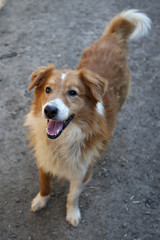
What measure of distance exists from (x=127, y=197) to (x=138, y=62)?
255 centimetres

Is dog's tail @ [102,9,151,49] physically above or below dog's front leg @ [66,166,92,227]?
above

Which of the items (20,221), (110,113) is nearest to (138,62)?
(110,113)

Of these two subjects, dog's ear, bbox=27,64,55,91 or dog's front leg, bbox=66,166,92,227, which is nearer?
dog's ear, bbox=27,64,55,91

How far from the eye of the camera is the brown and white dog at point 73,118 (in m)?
2.41

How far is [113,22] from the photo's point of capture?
3520mm

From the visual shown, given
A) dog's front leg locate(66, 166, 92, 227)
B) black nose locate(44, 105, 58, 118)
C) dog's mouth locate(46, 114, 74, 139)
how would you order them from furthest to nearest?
dog's front leg locate(66, 166, 92, 227) → dog's mouth locate(46, 114, 74, 139) → black nose locate(44, 105, 58, 118)

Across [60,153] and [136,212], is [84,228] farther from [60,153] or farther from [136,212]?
[60,153]

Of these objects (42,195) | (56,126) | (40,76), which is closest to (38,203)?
(42,195)

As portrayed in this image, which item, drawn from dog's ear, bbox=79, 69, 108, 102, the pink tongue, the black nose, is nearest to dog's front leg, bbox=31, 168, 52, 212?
the pink tongue

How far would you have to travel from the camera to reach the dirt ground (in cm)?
293

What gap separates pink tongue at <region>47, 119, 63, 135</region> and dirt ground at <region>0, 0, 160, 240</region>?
3.49ft

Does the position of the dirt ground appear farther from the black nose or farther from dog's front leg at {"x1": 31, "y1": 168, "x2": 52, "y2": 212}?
the black nose

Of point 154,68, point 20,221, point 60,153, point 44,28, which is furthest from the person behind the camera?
point 44,28

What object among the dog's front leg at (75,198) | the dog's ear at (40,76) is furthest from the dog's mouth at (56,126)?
the dog's front leg at (75,198)
